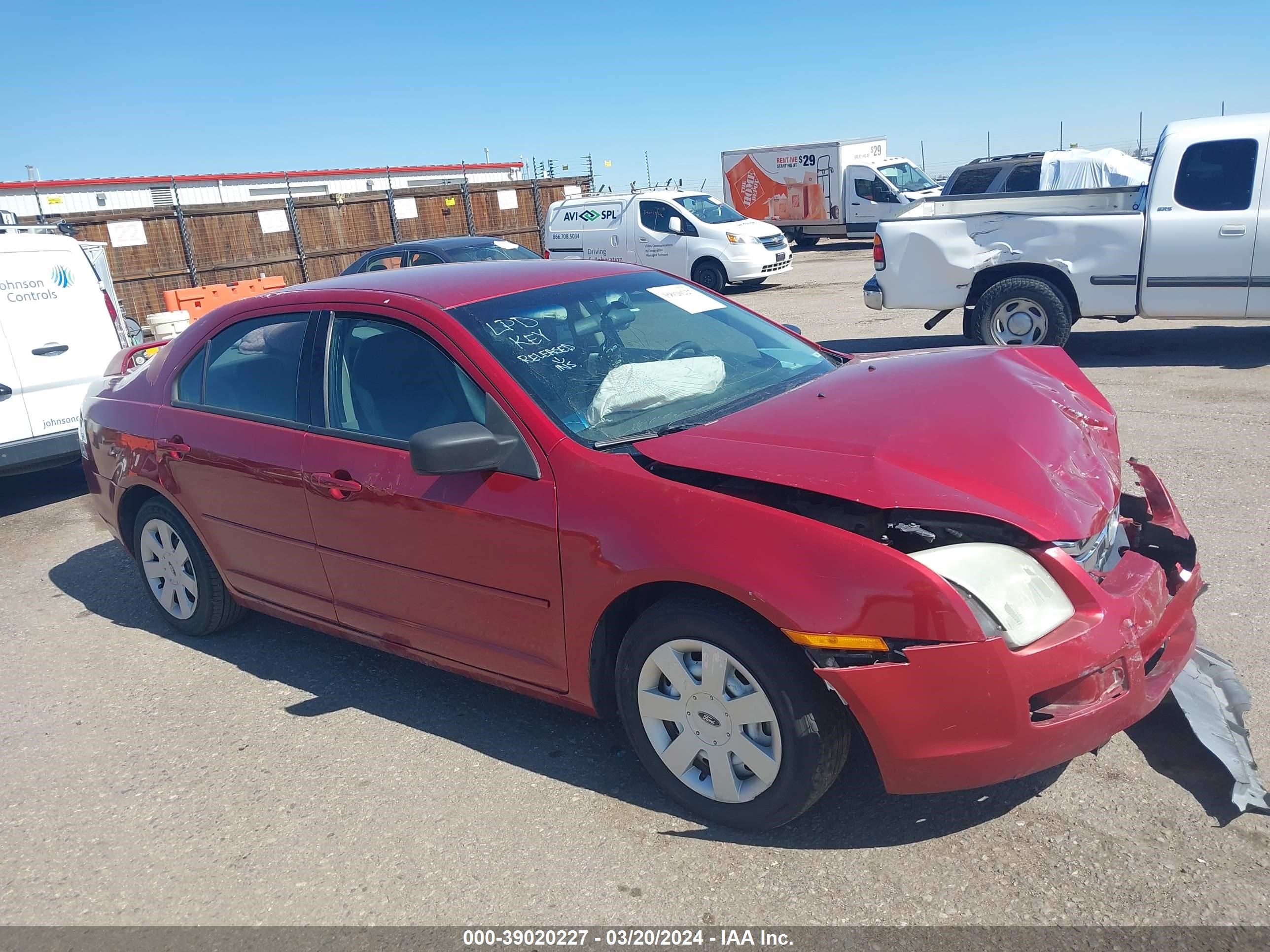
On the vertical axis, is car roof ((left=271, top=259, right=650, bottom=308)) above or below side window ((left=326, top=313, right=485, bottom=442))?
above

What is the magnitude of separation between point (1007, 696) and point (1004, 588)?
Answer: 277 millimetres

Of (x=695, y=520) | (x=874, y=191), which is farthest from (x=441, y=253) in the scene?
(x=874, y=191)

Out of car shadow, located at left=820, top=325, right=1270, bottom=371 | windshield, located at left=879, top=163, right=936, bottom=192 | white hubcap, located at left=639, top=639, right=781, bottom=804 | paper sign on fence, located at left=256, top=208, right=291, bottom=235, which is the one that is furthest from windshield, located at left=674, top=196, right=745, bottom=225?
white hubcap, located at left=639, top=639, right=781, bottom=804

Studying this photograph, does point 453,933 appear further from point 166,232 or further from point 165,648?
point 166,232

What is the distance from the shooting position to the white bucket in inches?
523

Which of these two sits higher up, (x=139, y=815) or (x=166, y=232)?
(x=166, y=232)

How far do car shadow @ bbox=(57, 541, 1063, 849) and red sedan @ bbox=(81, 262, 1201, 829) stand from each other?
244 mm

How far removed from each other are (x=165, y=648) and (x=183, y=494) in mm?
870

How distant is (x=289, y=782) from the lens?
360 cm

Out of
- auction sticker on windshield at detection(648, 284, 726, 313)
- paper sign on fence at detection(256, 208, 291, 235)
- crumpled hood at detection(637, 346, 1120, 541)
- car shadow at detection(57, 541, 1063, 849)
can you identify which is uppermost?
paper sign on fence at detection(256, 208, 291, 235)

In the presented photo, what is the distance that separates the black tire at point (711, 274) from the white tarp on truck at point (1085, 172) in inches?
221

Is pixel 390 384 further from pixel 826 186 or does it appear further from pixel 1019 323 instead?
pixel 826 186

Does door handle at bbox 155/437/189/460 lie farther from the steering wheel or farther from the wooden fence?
the wooden fence

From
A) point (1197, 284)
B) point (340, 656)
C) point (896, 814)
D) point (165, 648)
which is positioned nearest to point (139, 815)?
point (340, 656)
